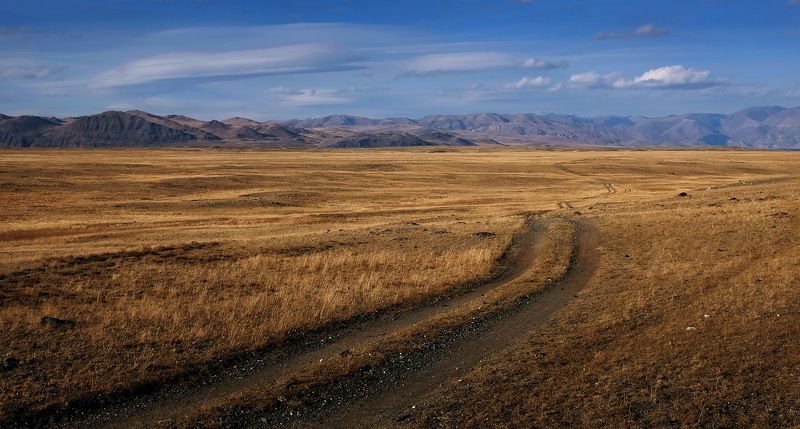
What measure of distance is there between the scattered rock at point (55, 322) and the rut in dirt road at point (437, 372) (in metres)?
8.98

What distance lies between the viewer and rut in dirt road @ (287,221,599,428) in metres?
12.1

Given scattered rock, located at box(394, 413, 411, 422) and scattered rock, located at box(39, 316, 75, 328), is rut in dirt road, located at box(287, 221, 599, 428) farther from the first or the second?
scattered rock, located at box(39, 316, 75, 328)

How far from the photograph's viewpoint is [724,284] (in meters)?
21.6

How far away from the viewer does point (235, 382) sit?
1399cm

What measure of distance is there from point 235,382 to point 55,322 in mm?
6737

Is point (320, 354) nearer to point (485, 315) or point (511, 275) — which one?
point (485, 315)

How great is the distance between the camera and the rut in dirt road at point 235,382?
479 inches

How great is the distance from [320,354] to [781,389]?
992 cm

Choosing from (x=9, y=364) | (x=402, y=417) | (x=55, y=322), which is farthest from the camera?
(x=55, y=322)

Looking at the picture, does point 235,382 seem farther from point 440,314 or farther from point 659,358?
point 659,358

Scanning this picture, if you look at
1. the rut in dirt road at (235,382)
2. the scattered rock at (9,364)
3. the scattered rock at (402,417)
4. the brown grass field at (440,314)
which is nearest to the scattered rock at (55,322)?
the brown grass field at (440,314)

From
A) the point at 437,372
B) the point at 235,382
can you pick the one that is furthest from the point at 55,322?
the point at 437,372

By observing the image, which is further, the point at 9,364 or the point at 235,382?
the point at 9,364

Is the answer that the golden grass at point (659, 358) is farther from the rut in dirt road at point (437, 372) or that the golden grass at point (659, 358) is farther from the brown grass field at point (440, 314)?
the rut in dirt road at point (437, 372)
